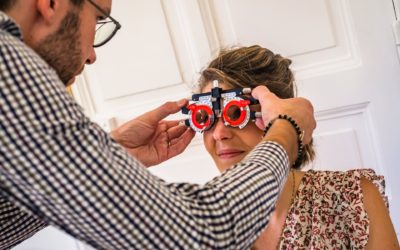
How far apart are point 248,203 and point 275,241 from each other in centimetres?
57

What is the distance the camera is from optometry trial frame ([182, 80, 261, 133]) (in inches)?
42.7

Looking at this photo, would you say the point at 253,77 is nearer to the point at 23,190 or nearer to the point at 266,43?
the point at 266,43

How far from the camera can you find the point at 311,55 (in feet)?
4.58

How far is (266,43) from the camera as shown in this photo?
4.66ft

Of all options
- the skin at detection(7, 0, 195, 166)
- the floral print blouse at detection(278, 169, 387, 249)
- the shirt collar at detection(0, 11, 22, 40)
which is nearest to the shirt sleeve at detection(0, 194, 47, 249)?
the skin at detection(7, 0, 195, 166)

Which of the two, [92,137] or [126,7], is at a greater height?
[126,7]

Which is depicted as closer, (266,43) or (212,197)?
(212,197)

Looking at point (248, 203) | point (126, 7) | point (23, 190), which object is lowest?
point (248, 203)

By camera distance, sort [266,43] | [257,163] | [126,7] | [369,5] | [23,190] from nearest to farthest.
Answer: [23,190], [257,163], [369,5], [266,43], [126,7]

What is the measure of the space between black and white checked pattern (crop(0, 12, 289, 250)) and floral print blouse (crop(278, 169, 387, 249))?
1.74ft

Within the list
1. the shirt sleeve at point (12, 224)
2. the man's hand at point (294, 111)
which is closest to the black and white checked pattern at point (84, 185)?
the man's hand at point (294, 111)

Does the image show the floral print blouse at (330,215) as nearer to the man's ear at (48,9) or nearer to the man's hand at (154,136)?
the man's hand at (154,136)

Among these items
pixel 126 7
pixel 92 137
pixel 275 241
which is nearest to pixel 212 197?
pixel 92 137

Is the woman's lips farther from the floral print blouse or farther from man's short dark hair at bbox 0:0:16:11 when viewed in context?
man's short dark hair at bbox 0:0:16:11
